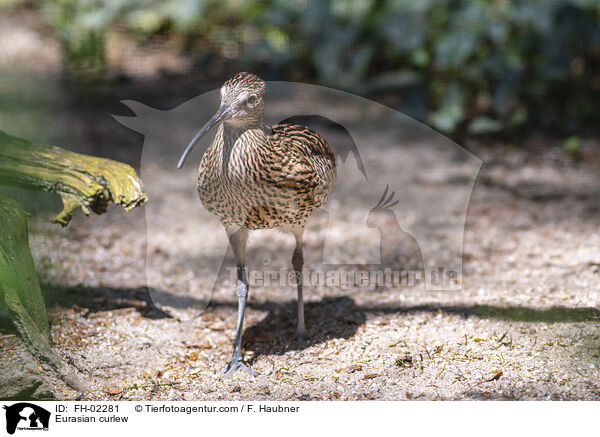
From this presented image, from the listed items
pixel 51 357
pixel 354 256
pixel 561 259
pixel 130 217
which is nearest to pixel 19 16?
pixel 130 217

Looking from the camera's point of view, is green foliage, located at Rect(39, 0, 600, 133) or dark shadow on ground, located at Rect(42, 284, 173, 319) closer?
dark shadow on ground, located at Rect(42, 284, 173, 319)

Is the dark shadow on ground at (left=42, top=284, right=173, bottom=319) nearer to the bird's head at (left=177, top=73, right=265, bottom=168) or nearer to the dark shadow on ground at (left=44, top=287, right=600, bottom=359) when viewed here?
the dark shadow on ground at (left=44, top=287, right=600, bottom=359)

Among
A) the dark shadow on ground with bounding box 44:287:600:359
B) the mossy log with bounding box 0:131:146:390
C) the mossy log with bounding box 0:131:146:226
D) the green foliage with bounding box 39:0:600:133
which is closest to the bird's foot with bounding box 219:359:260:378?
the dark shadow on ground with bounding box 44:287:600:359

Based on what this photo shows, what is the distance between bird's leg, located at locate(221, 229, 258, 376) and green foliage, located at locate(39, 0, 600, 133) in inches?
115

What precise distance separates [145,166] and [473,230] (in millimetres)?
2647

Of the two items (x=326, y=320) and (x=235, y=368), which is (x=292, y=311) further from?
(x=235, y=368)

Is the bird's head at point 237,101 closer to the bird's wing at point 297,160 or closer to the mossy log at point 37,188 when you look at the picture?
the bird's wing at point 297,160

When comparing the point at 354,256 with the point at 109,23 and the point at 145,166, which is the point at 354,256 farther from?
the point at 109,23

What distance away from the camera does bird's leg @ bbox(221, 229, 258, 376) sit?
121 inches

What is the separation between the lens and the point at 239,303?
10.6ft
